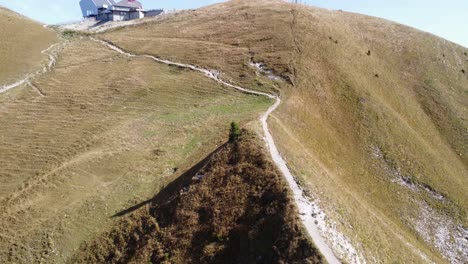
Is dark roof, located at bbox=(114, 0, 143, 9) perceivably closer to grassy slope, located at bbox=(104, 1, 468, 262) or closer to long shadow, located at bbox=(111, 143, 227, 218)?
grassy slope, located at bbox=(104, 1, 468, 262)

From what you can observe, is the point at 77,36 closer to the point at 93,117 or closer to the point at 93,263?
the point at 93,117

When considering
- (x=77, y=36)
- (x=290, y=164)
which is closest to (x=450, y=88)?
(x=290, y=164)

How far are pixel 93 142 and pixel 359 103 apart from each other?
38.8 meters

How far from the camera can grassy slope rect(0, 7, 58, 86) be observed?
7501cm

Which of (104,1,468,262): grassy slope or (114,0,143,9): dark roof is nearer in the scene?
(104,1,468,262): grassy slope

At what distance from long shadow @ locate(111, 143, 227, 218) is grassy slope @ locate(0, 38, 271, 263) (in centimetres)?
130

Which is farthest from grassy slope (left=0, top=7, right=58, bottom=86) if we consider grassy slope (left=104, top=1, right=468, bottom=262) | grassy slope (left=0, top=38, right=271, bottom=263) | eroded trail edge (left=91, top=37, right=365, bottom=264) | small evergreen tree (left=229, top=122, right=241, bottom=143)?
eroded trail edge (left=91, top=37, right=365, bottom=264)

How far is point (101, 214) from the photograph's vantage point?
3591 centimetres

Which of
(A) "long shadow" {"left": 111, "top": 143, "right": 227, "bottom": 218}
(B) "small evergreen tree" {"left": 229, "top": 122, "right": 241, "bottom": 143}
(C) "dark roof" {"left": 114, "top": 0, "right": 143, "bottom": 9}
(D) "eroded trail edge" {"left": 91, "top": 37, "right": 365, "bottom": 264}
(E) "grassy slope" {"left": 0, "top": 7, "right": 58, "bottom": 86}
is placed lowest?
(A) "long shadow" {"left": 111, "top": 143, "right": 227, "bottom": 218}

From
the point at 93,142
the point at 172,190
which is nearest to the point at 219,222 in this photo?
the point at 172,190

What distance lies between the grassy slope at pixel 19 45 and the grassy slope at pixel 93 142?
7101 millimetres

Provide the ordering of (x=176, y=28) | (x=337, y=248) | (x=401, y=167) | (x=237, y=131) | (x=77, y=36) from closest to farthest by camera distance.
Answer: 1. (x=337, y=248)
2. (x=237, y=131)
3. (x=401, y=167)
4. (x=176, y=28)
5. (x=77, y=36)

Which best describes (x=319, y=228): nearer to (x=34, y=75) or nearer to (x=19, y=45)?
(x=34, y=75)

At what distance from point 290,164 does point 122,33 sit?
86.6 m
